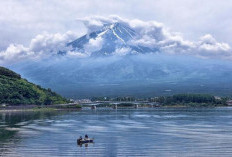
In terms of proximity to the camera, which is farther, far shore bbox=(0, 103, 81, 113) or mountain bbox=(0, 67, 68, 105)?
mountain bbox=(0, 67, 68, 105)

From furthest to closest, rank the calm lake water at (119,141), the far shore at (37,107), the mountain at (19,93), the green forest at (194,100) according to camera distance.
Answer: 1. the green forest at (194,100)
2. the mountain at (19,93)
3. the far shore at (37,107)
4. the calm lake water at (119,141)

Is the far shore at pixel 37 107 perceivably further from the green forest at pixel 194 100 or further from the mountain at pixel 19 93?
the green forest at pixel 194 100

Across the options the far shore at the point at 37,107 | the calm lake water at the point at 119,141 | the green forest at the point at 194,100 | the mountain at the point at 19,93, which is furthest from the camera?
the green forest at the point at 194,100

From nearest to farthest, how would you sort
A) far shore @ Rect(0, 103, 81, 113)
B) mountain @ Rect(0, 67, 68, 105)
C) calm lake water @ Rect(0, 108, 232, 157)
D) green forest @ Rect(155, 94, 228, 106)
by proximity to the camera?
calm lake water @ Rect(0, 108, 232, 157) < far shore @ Rect(0, 103, 81, 113) < mountain @ Rect(0, 67, 68, 105) < green forest @ Rect(155, 94, 228, 106)

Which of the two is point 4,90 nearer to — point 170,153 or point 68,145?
point 68,145

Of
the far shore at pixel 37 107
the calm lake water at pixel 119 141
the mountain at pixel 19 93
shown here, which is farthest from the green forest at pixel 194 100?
the calm lake water at pixel 119 141

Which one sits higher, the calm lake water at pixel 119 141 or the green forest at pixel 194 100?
the green forest at pixel 194 100

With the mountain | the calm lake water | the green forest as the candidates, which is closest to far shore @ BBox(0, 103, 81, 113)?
the mountain

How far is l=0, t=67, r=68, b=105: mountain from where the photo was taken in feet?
394

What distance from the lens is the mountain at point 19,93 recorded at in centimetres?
12012

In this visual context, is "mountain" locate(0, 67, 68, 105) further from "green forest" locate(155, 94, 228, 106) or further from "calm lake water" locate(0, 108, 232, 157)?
"calm lake water" locate(0, 108, 232, 157)

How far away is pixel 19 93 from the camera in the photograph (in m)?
124

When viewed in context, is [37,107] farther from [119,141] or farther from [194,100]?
[119,141]

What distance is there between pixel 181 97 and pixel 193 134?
97365mm
